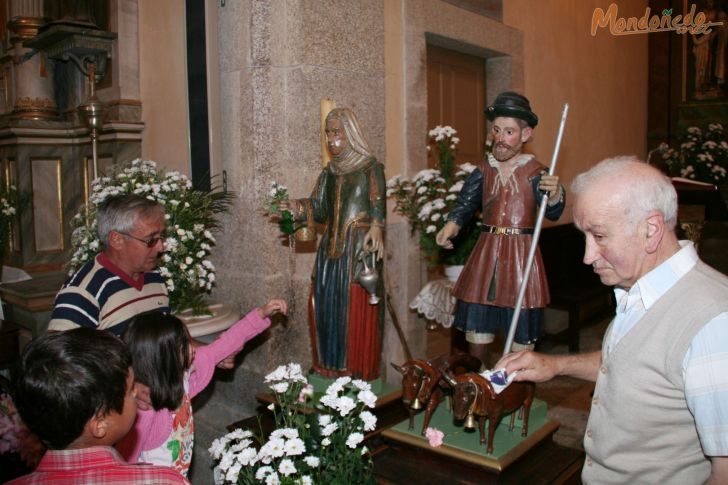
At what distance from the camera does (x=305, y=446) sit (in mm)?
2260

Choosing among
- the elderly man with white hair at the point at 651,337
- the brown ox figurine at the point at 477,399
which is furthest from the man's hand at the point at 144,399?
the elderly man with white hair at the point at 651,337

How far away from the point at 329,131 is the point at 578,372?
1.87m

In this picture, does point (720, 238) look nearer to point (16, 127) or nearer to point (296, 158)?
point (296, 158)

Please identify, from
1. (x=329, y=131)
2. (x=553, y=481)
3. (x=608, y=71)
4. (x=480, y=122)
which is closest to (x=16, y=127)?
(x=329, y=131)

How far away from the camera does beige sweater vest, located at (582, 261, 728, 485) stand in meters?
1.69

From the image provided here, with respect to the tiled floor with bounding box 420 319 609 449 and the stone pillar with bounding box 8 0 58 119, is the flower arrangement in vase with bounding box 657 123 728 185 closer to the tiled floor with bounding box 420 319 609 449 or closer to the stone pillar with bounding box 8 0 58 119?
the tiled floor with bounding box 420 319 609 449

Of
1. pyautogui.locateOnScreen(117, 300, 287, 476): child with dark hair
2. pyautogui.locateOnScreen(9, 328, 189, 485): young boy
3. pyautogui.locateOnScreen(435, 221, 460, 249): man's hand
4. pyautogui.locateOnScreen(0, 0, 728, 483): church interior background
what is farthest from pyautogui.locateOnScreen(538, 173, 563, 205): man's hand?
pyautogui.locateOnScreen(9, 328, 189, 485): young boy

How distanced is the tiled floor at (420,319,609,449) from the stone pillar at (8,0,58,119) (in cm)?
397

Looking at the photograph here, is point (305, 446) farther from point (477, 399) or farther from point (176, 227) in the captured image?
point (176, 227)

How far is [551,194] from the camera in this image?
3.11m

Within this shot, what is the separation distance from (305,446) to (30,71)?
16.4 ft

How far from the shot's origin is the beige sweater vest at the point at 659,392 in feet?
5.54

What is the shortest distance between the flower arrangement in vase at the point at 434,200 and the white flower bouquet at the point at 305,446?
265 centimetres

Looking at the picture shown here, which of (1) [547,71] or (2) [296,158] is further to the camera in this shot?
(1) [547,71]
